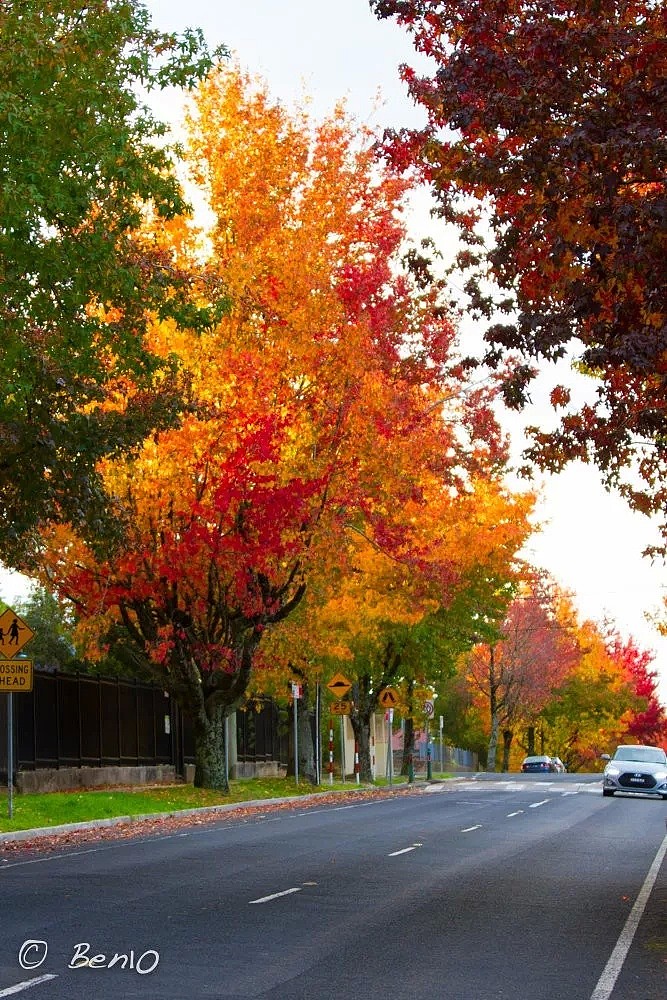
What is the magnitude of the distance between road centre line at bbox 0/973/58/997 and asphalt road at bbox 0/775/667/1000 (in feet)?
0.07

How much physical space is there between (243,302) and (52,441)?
25.9ft

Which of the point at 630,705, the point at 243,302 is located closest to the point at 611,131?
the point at 243,302

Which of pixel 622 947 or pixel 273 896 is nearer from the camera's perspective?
pixel 622 947

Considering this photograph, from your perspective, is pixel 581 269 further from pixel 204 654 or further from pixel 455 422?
pixel 455 422

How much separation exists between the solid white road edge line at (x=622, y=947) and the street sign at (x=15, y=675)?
1117 centimetres

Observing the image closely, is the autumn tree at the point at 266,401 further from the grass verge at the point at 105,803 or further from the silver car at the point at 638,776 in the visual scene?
the silver car at the point at 638,776

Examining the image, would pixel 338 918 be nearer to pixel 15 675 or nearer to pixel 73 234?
pixel 73 234

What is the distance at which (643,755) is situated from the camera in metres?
42.5

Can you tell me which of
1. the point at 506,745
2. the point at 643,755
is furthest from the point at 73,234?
the point at 506,745

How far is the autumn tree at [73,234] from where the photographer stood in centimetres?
1644

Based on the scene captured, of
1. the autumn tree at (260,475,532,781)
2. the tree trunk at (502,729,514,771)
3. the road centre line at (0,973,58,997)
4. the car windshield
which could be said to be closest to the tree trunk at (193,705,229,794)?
the autumn tree at (260,475,532,781)

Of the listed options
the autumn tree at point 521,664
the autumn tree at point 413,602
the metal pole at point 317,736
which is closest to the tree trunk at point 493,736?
the autumn tree at point 521,664

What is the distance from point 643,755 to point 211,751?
43.4 ft

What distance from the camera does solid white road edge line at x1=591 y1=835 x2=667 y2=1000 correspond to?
975 centimetres
